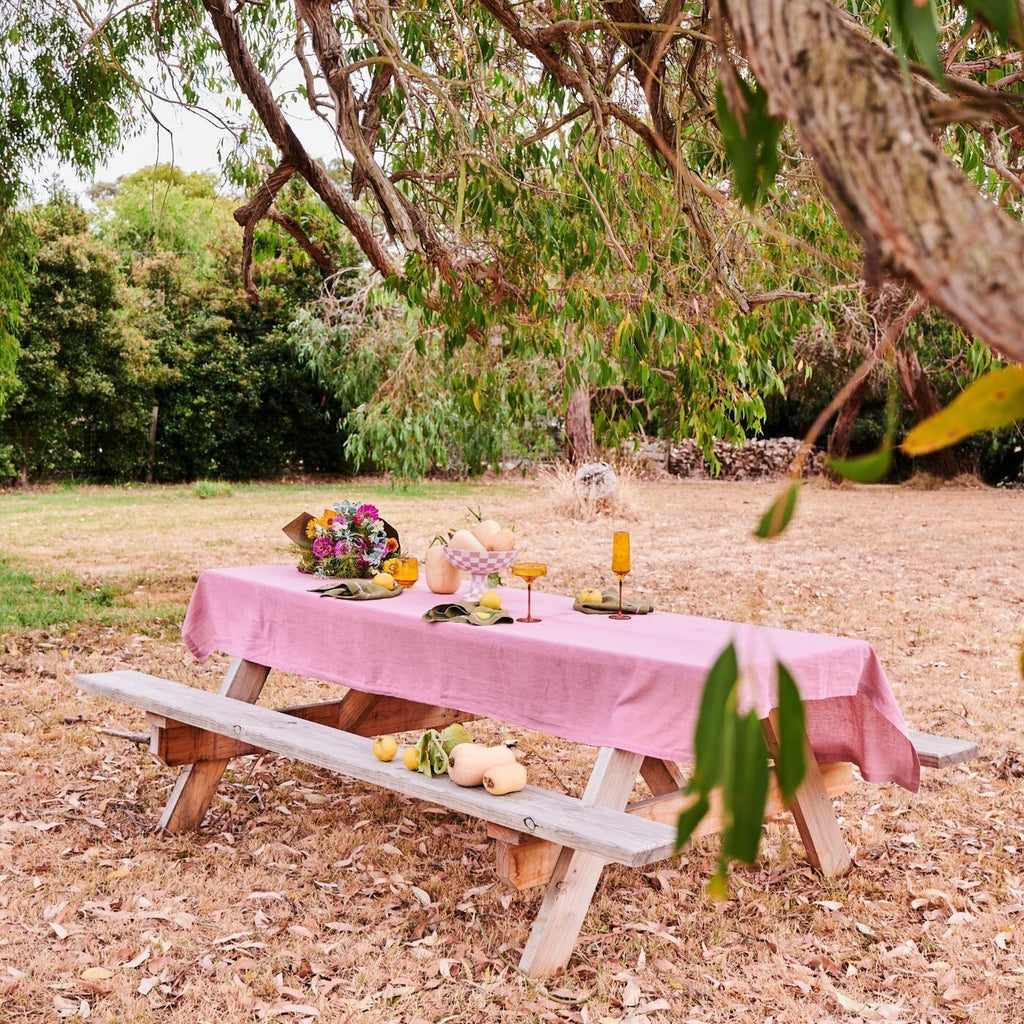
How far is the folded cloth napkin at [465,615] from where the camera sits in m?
3.45

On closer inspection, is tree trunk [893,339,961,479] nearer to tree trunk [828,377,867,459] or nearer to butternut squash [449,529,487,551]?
tree trunk [828,377,867,459]

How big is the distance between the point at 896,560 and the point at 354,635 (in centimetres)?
767

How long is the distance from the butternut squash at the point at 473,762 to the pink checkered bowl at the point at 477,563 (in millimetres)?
942

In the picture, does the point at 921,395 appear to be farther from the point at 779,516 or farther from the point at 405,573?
the point at 779,516

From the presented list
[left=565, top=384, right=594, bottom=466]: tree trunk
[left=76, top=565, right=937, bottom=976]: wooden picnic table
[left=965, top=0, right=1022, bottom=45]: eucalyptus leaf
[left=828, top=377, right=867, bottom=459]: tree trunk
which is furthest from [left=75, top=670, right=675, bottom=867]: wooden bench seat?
[left=828, top=377, right=867, bottom=459]: tree trunk

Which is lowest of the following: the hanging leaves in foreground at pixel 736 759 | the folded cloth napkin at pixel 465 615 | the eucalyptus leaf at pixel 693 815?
the folded cloth napkin at pixel 465 615

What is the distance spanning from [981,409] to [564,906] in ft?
8.22


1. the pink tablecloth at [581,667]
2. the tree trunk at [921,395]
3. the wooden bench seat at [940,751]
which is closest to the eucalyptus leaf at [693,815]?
the pink tablecloth at [581,667]

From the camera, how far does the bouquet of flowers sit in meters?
4.23

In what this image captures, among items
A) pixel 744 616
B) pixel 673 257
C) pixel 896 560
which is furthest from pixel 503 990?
pixel 896 560

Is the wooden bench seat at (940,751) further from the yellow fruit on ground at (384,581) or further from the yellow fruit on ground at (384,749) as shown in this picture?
the yellow fruit on ground at (384,581)

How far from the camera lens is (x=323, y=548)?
427 cm

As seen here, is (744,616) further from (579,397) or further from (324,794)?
(579,397)

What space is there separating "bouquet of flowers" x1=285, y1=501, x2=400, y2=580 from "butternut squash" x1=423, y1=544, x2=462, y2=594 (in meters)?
0.30
